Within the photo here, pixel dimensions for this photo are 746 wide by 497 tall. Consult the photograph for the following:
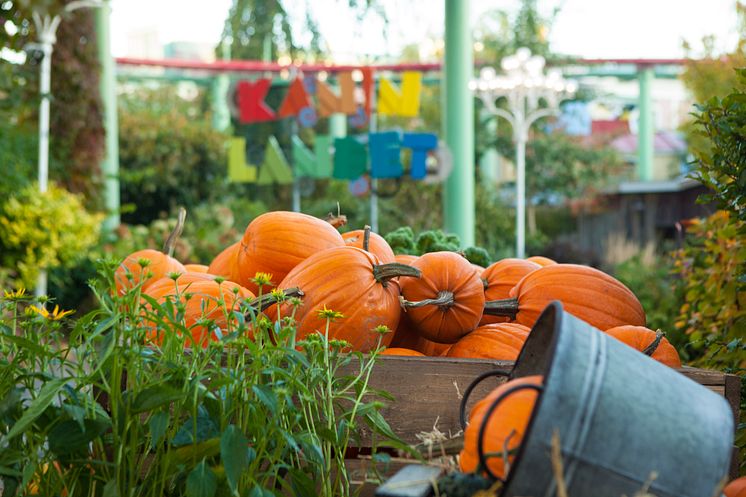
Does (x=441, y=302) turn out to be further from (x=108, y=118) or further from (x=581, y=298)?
(x=108, y=118)

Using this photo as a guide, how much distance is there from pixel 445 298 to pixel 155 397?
32.9 inches

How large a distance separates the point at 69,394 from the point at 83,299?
1061 cm

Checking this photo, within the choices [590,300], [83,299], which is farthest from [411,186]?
[590,300]

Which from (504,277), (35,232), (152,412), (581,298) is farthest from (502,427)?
(35,232)

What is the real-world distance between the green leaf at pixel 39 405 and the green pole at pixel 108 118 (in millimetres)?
10619

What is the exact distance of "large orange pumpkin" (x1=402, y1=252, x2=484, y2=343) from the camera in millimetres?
2107

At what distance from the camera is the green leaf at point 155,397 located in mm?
1414

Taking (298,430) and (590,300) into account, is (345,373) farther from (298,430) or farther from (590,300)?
(590,300)

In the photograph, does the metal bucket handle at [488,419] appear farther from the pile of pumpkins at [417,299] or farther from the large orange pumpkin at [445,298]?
the large orange pumpkin at [445,298]

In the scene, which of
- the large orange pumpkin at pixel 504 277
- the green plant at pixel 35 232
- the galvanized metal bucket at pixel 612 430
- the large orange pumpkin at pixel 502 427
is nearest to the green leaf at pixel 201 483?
the large orange pumpkin at pixel 502 427

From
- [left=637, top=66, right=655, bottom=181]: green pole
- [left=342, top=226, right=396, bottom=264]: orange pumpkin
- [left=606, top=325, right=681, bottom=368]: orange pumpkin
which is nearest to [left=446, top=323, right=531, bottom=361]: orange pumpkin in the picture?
[left=606, top=325, right=681, bottom=368]: orange pumpkin

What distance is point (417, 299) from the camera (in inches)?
85.5

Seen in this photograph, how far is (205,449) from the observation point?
1490 millimetres

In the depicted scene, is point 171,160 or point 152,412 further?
point 171,160
